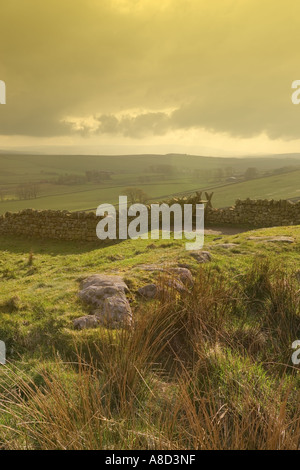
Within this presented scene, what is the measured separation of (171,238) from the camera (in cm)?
1395

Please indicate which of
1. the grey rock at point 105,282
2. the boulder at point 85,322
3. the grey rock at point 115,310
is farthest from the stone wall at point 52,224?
the boulder at point 85,322

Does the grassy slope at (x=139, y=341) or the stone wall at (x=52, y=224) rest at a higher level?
the stone wall at (x=52, y=224)

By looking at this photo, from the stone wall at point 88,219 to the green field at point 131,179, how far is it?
3617 cm

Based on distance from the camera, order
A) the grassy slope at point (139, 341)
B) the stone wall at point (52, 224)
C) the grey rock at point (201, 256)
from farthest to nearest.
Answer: the stone wall at point (52, 224) < the grey rock at point (201, 256) < the grassy slope at point (139, 341)

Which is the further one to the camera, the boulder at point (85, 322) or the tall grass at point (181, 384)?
the boulder at point (85, 322)

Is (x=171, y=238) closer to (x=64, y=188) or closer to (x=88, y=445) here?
(x=88, y=445)

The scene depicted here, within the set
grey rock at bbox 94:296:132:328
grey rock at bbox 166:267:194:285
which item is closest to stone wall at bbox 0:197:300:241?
grey rock at bbox 166:267:194:285

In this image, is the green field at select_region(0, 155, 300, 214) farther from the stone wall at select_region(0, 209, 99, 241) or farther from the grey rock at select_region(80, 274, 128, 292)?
the grey rock at select_region(80, 274, 128, 292)

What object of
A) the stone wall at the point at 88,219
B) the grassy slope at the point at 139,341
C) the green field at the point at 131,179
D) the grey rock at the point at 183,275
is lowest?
the grassy slope at the point at 139,341

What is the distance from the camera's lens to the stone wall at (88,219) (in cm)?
1633

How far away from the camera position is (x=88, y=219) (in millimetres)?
16188

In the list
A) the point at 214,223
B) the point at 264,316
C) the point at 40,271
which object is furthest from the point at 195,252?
the point at 214,223

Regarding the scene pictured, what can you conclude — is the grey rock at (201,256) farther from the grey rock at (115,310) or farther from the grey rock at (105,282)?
the grey rock at (115,310)

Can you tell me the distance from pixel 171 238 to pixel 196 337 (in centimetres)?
1021
